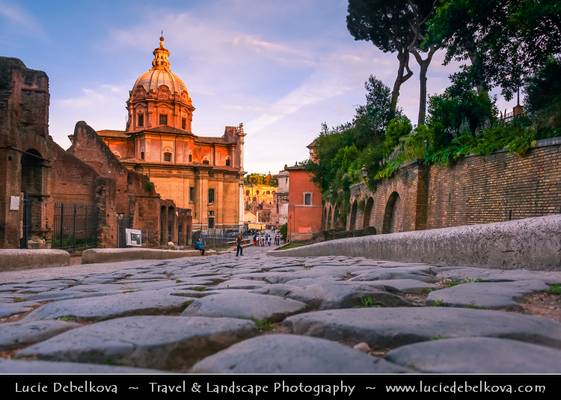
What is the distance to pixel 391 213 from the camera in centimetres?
1933

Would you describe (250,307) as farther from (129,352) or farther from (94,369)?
(94,369)

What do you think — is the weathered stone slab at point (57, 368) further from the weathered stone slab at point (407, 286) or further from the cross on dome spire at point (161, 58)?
the cross on dome spire at point (161, 58)

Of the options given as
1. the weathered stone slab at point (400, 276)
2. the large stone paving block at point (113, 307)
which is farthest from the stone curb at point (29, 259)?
the weathered stone slab at point (400, 276)

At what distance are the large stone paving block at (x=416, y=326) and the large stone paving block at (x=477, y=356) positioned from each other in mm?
149

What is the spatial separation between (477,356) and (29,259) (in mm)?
9278

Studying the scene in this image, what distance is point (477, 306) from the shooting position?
2.30 m

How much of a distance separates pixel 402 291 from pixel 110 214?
62.3ft

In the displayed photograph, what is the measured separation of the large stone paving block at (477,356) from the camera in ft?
4.19

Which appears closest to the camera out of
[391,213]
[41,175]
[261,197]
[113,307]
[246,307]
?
[246,307]

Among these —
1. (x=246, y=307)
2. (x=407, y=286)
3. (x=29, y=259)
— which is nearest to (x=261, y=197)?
(x=29, y=259)

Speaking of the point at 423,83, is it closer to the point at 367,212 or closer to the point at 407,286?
the point at 367,212

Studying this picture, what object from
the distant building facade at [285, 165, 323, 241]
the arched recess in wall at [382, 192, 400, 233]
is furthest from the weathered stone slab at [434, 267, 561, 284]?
the distant building facade at [285, 165, 323, 241]

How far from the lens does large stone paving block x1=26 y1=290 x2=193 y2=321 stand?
2.38m

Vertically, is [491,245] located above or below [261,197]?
below
